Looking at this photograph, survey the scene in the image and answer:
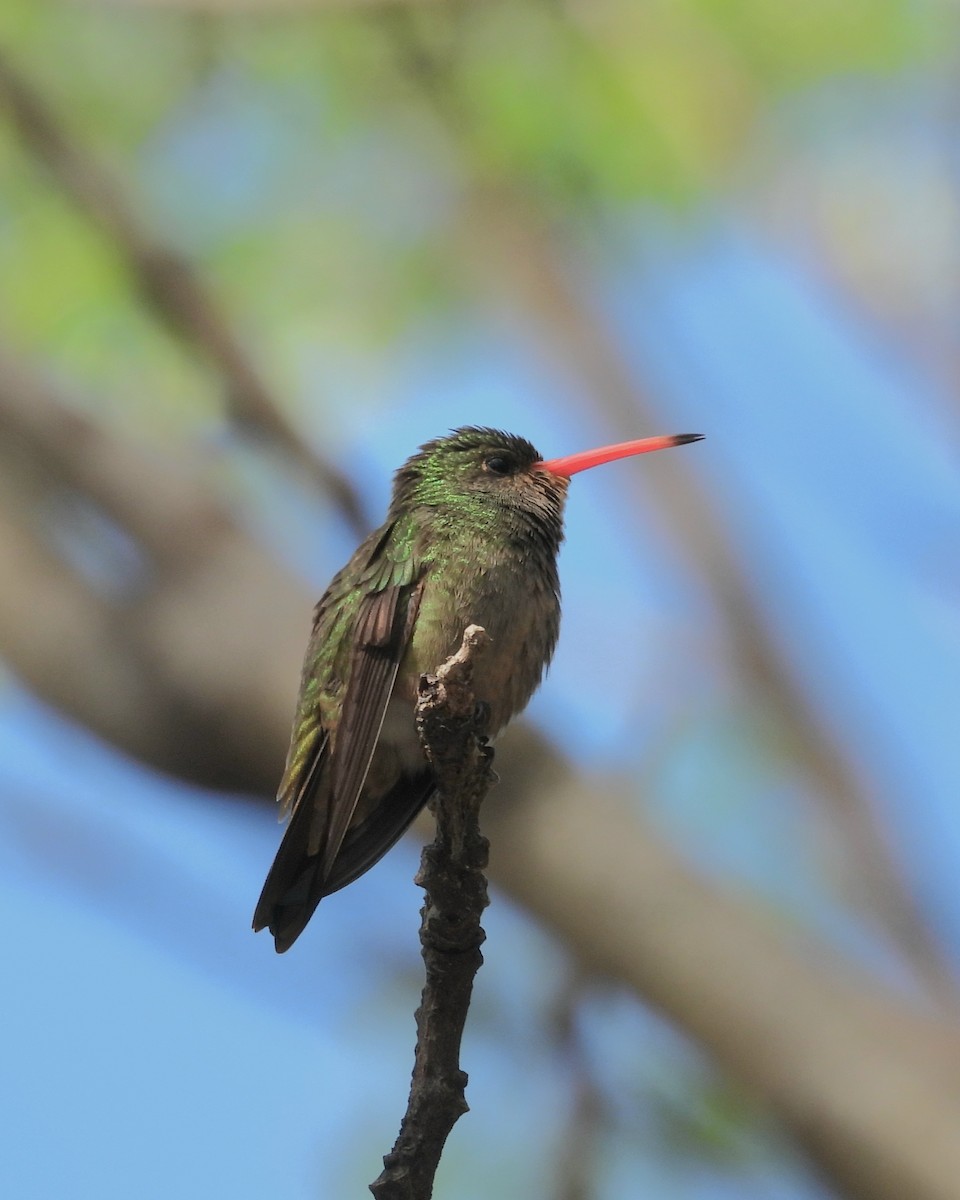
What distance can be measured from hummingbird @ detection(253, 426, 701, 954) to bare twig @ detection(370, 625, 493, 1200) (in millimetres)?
671

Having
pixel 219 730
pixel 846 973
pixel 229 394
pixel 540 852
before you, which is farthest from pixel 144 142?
pixel 846 973

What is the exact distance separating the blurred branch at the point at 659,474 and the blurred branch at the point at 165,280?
1.62 metres

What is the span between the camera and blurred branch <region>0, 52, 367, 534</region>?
246 inches

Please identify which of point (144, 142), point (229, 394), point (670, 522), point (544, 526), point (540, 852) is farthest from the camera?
point (144, 142)

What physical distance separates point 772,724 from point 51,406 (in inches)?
138

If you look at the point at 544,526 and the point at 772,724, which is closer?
the point at 544,526

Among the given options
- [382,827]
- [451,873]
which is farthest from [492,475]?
[451,873]

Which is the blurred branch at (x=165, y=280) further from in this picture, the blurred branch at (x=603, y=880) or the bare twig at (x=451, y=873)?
the bare twig at (x=451, y=873)

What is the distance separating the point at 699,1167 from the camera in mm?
5945

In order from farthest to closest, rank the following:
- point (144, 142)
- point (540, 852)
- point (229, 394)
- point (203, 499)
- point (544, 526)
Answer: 1. point (144, 142)
2. point (229, 394)
3. point (203, 499)
4. point (540, 852)
5. point (544, 526)

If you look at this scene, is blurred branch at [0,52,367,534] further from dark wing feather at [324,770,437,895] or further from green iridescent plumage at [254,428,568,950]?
dark wing feather at [324,770,437,895]

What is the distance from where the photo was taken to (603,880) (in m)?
4.56

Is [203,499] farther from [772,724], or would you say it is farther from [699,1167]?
[699,1167]

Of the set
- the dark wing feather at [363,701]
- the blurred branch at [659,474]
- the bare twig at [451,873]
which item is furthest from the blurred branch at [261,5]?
the bare twig at [451,873]
